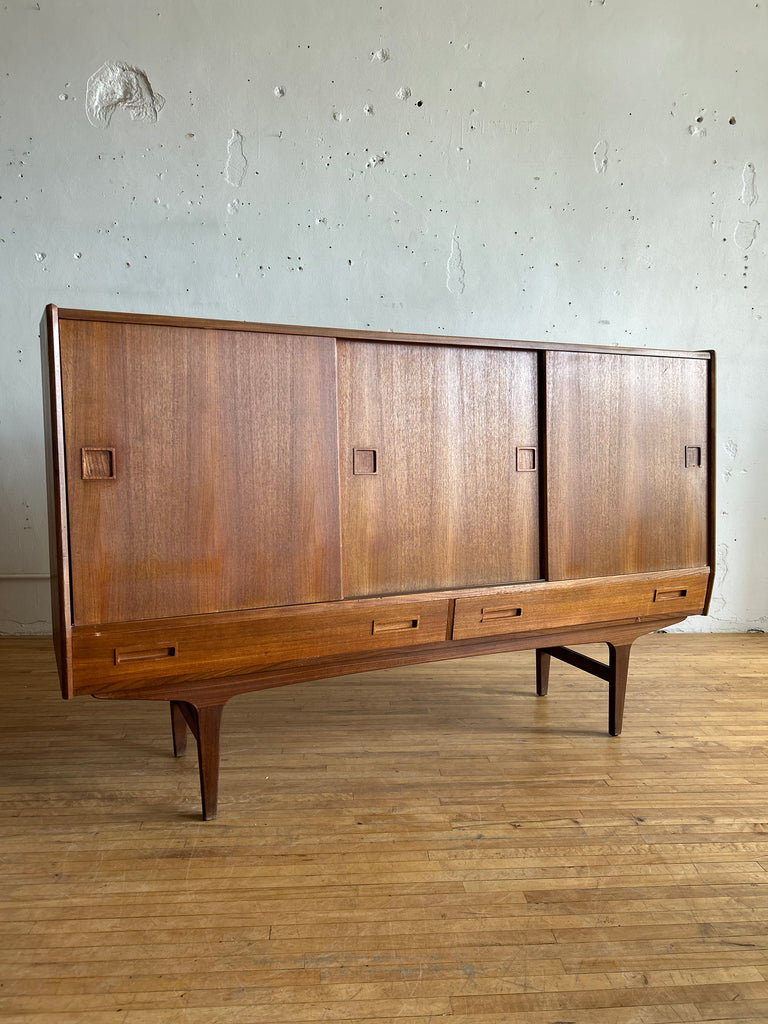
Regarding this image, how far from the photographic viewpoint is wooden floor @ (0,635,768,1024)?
122 cm

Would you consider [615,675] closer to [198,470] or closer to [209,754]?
[209,754]

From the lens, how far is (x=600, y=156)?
347cm

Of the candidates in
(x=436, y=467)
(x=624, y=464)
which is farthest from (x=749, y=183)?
(x=436, y=467)

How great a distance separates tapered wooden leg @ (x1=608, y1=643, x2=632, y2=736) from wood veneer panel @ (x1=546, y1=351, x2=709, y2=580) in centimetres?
29

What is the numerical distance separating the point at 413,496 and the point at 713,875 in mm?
1122

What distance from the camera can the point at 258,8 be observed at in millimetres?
3211

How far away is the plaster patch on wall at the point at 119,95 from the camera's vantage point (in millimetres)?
3211

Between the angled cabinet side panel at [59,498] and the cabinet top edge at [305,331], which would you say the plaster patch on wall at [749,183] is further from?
the angled cabinet side panel at [59,498]

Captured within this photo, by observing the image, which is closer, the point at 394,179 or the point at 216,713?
the point at 216,713

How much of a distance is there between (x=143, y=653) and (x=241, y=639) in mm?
232

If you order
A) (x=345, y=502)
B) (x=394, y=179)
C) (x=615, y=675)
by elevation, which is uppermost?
(x=394, y=179)

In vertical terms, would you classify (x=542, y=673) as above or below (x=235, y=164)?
below

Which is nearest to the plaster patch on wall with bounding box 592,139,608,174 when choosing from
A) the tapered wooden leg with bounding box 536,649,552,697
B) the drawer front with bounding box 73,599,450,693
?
the tapered wooden leg with bounding box 536,649,552,697

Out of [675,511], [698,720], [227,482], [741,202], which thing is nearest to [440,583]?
[227,482]
